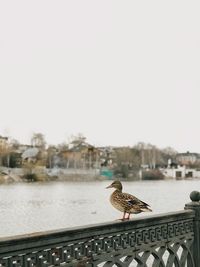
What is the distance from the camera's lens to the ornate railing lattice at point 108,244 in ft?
11.4

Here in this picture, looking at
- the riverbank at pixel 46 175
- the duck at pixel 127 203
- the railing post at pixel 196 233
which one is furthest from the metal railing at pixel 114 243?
the riverbank at pixel 46 175

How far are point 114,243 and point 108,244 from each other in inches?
3.3

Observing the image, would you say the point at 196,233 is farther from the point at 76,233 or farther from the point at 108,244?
the point at 76,233

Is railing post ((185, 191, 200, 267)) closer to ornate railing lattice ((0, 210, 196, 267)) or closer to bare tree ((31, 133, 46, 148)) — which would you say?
ornate railing lattice ((0, 210, 196, 267))

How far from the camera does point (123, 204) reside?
4988 mm

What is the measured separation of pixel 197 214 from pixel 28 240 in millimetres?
2673

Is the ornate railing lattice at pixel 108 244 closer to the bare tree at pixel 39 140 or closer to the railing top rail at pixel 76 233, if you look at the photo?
the railing top rail at pixel 76 233

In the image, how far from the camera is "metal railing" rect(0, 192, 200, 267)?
3.49m

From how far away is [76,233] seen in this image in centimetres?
396

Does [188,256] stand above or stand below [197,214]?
below

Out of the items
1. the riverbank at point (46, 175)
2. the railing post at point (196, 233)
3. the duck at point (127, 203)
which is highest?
the riverbank at point (46, 175)

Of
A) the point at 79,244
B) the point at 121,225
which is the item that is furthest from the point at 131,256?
the point at 79,244

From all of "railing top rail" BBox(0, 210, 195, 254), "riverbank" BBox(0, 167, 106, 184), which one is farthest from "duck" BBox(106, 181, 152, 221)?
"riverbank" BBox(0, 167, 106, 184)

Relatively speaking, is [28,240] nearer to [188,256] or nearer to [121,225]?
[121,225]
